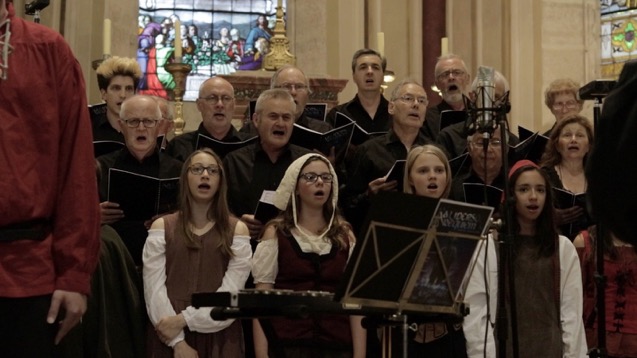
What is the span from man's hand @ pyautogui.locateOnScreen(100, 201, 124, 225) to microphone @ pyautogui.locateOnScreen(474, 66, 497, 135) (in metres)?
1.64

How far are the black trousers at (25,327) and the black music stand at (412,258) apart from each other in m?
0.82

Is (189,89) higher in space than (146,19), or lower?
lower

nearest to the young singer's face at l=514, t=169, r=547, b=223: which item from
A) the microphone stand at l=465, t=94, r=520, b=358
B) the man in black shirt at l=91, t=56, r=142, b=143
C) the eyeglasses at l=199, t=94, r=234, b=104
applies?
the microphone stand at l=465, t=94, r=520, b=358

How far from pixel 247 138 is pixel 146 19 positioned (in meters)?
4.24

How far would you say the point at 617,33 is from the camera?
1040cm

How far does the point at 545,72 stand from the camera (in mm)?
9562

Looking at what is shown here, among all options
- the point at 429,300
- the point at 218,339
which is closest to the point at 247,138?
the point at 218,339

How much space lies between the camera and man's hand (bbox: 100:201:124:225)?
4.63m

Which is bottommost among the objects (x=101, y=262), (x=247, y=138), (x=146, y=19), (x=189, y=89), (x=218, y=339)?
(x=218, y=339)

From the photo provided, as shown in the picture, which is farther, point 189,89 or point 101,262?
point 189,89

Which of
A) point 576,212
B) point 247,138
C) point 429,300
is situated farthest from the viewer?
point 247,138

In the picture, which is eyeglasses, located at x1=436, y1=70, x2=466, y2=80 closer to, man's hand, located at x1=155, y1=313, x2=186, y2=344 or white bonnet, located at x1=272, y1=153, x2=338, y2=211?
white bonnet, located at x1=272, y1=153, x2=338, y2=211

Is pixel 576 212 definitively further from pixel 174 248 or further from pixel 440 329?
pixel 174 248

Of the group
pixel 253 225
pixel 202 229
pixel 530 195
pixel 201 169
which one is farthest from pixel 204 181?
pixel 530 195
